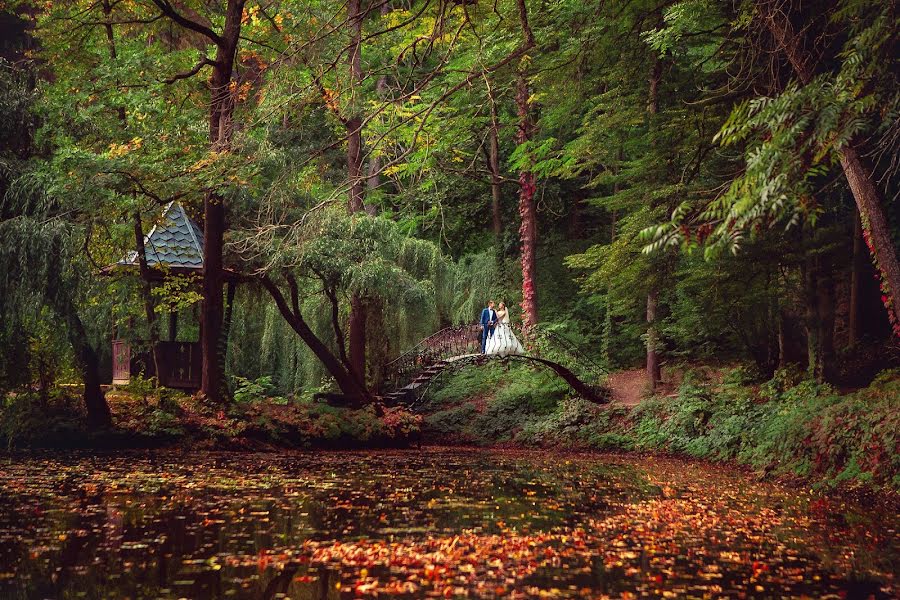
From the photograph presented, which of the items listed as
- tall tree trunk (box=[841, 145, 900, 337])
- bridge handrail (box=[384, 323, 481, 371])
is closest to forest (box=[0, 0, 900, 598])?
tall tree trunk (box=[841, 145, 900, 337])

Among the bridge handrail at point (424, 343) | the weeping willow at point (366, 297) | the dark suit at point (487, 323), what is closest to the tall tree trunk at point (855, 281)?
the weeping willow at point (366, 297)

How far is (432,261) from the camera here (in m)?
24.7

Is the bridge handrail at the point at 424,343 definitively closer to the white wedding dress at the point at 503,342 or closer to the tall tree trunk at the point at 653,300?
the white wedding dress at the point at 503,342

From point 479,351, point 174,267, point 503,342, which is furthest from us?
point 479,351

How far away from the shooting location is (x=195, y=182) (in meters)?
16.0

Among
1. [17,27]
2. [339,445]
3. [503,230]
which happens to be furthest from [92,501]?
[503,230]

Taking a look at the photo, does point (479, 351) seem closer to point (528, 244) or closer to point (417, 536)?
point (528, 244)

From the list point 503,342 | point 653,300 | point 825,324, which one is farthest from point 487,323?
point 825,324

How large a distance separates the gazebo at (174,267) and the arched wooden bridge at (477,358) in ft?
15.9

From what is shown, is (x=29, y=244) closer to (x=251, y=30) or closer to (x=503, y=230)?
(x=251, y=30)

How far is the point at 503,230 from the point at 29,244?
18.1 meters

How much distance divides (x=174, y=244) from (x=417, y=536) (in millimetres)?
14296

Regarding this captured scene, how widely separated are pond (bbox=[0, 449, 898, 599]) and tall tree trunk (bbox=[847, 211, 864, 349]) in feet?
17.1

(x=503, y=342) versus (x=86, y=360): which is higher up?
(x=503, y=342)
